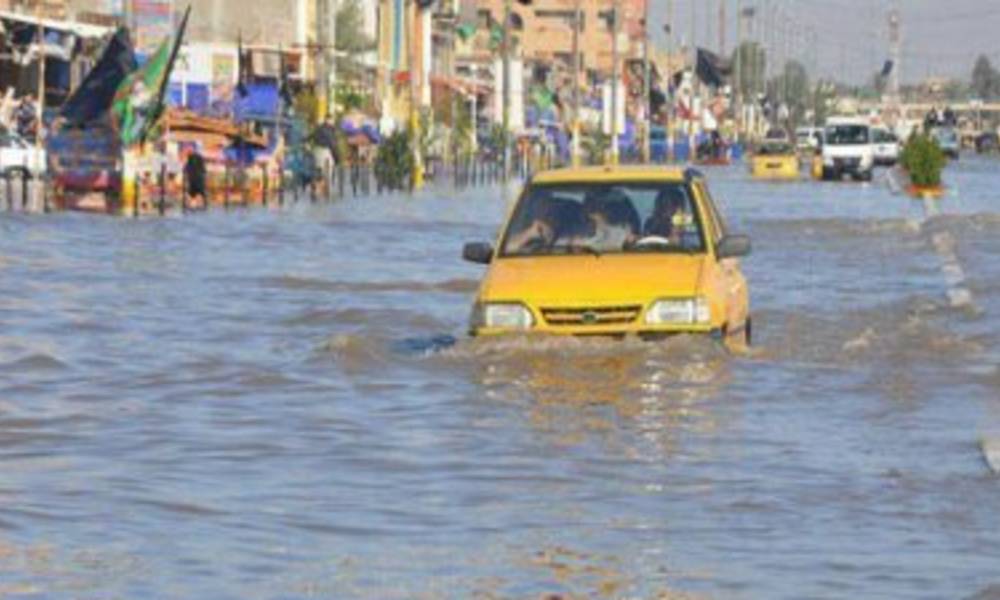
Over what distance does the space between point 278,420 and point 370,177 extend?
58764 millimetres

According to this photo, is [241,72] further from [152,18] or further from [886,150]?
[886,150]

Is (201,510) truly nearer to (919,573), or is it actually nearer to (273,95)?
(919,573)

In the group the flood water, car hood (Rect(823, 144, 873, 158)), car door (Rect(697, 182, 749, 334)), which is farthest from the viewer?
car hood (Rect(823, 144, 873, 158))

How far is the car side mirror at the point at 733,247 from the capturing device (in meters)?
20.1

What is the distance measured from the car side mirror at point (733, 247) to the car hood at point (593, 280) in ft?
0.56

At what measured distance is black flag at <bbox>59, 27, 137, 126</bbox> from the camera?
50875 millimetres

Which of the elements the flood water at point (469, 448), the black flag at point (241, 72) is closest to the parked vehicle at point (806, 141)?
the black flag at point (241, 72)

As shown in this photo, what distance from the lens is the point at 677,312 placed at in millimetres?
19312

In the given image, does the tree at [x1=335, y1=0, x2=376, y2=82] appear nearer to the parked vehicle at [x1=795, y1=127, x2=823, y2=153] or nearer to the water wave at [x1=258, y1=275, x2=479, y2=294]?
the parked vehicle at [x1=795, y1=127, x2=823, y2=153]

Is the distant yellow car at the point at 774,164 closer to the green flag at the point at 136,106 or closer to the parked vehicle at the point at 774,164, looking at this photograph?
the parked vehicle at the point at 774,164

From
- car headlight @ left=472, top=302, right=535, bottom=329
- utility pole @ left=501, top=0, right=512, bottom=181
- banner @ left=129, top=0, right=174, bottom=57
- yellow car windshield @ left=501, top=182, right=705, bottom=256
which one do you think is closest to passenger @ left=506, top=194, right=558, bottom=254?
yellow car windshield @ left=501, top=182, right=705, bottom=256

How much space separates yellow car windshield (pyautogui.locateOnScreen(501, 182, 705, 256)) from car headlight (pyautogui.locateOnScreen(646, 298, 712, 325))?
0.99 m

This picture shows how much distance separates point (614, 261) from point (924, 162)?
5416 cm

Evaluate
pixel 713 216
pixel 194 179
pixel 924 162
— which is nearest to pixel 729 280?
pixel 713 216
